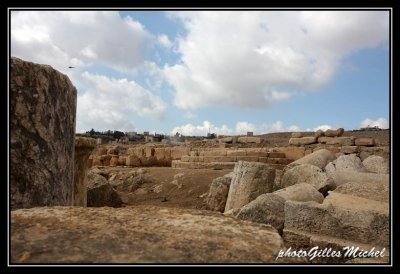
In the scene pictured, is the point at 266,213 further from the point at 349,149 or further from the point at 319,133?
the point at 319,133

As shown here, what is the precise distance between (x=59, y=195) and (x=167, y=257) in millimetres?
1564

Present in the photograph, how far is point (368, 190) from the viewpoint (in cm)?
564

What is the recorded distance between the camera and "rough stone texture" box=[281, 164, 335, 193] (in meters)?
7.03

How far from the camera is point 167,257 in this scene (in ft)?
5.39

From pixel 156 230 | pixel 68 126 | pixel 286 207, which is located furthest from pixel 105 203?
pixel 156 230

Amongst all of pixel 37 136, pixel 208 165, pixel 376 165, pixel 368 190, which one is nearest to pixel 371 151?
pixel 376 165

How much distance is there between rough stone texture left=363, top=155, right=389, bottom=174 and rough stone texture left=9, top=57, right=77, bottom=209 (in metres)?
9.59

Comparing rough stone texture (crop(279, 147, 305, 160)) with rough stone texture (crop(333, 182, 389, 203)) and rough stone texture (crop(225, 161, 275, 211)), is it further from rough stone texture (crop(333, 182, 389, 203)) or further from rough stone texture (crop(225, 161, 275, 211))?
rough stone texture (crop(333, 182, 389, 203))

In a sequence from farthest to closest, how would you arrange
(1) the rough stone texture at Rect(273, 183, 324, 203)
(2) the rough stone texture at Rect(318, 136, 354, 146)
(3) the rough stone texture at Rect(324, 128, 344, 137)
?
(3) the rough stone texture at Rect(324, 128, 344, 137) < (2) the rough stone texture at Rect(318, 136, 354, 146) < (1) the rough stone texture at Rect(273, 183, 324, 203)

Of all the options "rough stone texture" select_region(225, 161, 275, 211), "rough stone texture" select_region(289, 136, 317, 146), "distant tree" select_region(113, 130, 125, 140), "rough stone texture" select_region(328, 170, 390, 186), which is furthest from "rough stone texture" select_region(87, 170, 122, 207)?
"distant tree" select_region(113, 130, 125, 140)

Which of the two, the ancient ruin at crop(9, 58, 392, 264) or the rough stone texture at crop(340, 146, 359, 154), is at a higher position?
the rough stone texture at crop(340, 146, 359, 154)

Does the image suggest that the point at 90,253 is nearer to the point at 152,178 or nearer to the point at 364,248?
the point at 364,248

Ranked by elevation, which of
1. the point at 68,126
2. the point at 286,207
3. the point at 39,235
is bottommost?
the point at 286,207

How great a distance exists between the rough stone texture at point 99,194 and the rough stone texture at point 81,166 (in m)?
3.77
